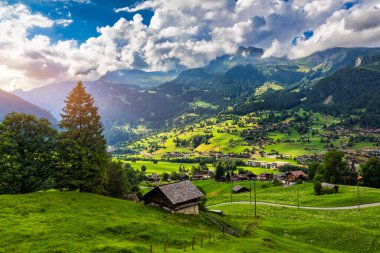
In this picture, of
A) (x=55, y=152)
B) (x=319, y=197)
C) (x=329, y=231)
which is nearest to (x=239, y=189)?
(x=319, y=197)

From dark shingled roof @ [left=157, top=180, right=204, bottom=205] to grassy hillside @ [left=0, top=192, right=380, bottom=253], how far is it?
328 centimetres

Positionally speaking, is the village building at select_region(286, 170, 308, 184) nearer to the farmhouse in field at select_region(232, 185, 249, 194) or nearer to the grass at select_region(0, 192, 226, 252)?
the farmhouse in field at select_region(232, 185, 249, 194)

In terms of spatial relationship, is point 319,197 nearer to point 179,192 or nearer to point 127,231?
point 179,192

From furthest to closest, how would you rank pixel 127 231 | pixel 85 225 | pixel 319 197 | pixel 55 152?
pixel 319 197
pixel 55 152
pixel 127 231
pixel 85 225

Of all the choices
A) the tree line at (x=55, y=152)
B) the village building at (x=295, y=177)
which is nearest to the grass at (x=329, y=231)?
the tree line at (x=55, y=152)

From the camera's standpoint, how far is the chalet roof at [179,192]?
5550 cm

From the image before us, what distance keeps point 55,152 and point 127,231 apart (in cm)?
2763

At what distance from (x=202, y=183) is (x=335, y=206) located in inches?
4002

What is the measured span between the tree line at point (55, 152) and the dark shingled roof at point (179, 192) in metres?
14.1

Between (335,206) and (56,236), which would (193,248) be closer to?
(56,236)

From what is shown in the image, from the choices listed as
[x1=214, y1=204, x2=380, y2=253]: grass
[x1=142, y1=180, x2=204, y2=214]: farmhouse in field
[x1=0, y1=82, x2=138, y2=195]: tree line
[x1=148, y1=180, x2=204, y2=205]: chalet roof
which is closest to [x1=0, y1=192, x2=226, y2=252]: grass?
[x1=142, y1=180, x2=204, y2=214]: farmhouse in field

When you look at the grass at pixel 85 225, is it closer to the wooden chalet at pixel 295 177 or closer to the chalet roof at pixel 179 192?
the chalet roof at pixel 179 192

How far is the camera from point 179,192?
2275 inches

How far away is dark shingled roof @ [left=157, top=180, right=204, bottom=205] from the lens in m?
55.5
